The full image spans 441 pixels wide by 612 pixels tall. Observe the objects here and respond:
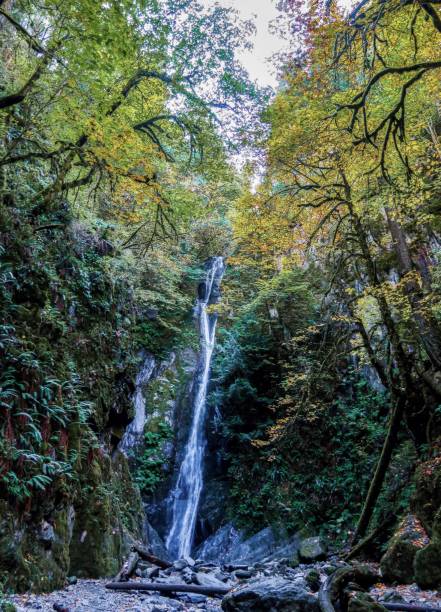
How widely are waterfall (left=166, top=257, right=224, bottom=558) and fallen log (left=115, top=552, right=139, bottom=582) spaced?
235 inches

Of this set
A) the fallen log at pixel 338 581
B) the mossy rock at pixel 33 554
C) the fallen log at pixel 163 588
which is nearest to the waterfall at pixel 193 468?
the fallen log at pixel 163 588

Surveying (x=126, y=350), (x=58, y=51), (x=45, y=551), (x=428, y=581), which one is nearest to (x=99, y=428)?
(x=126, y=350)

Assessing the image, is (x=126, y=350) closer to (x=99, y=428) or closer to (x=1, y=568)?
(x=99, y=428)

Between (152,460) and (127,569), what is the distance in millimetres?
7946

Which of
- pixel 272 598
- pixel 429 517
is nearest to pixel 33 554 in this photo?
pixel 272 598

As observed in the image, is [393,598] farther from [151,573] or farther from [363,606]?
[151,573]

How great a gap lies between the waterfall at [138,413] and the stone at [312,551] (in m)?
6.81

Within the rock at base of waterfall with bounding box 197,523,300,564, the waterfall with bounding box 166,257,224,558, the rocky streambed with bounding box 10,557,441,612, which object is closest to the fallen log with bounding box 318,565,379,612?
the rocky streambed with bounding box 10,557,441,612

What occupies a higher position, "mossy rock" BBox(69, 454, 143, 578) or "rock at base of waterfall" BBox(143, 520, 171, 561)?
"mossy rock" BBox(69, 454, 143, 578)

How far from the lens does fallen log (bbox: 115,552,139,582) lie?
580 cm

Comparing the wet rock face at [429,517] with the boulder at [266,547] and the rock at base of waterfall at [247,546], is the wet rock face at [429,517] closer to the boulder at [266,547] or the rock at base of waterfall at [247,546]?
the rock at base of waterfall at [247,546]

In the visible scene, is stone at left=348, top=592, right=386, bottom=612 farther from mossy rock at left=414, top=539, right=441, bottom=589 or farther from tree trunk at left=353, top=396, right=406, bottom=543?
tree trunk at left=353, top=396, right=406, bottom=543

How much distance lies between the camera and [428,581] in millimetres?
4734

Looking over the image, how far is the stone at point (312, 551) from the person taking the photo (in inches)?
339
